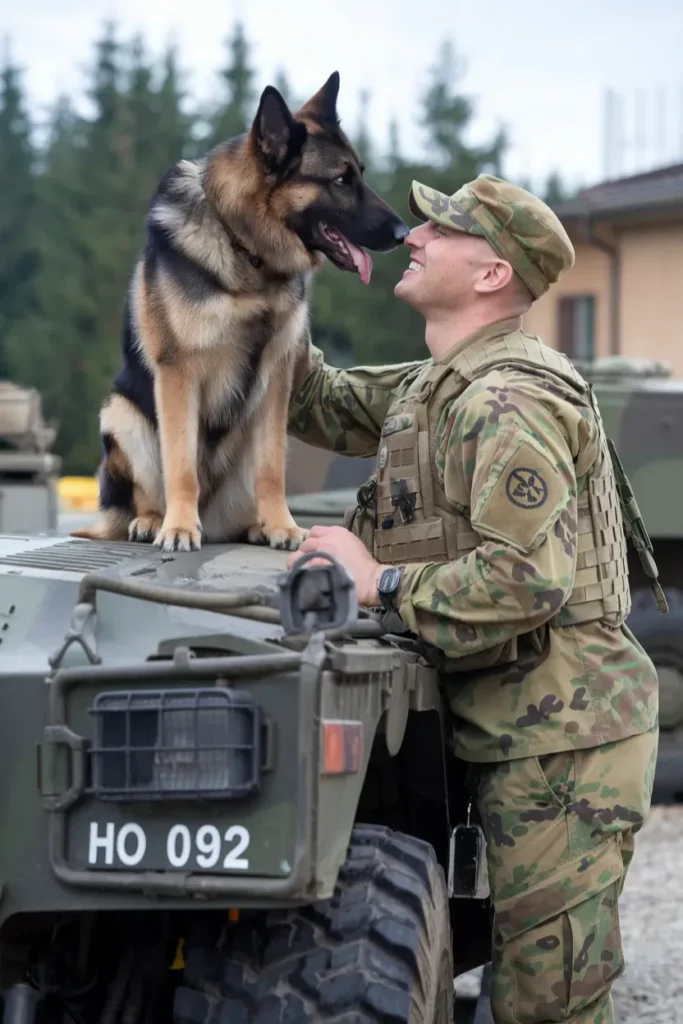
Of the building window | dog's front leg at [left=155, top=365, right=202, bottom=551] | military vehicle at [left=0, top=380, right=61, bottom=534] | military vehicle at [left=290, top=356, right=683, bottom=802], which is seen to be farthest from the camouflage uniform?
the building window

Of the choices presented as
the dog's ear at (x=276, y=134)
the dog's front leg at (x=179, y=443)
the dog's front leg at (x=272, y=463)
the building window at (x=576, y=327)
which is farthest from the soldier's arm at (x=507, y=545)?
the building window at (x=576, y=327)

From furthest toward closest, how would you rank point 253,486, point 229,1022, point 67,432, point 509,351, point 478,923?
point 67,432, point 253,486, point 478,923, point 509,351, point 229,1022

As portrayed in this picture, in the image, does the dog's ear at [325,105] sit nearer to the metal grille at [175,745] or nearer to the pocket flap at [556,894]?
the pocket flap at [556,894]

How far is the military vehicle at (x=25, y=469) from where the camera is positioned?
9266mm

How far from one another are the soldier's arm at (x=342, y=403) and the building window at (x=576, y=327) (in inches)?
738

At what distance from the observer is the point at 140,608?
2.48 meters

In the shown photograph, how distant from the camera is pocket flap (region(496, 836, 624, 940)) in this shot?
2779 millimetres

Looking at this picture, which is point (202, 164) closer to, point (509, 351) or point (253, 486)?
point (253, 486)

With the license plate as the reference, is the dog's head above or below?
above

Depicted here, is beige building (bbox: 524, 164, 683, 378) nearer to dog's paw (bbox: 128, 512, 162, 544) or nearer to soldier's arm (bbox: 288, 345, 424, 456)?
soldier's arm (bbox: 288, 345, 424, 456)

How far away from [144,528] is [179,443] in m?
0.26

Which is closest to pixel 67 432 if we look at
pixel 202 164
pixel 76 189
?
pixel 76 189

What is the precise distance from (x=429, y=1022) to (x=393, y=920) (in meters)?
0.20

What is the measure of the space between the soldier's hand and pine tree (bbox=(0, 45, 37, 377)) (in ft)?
124
